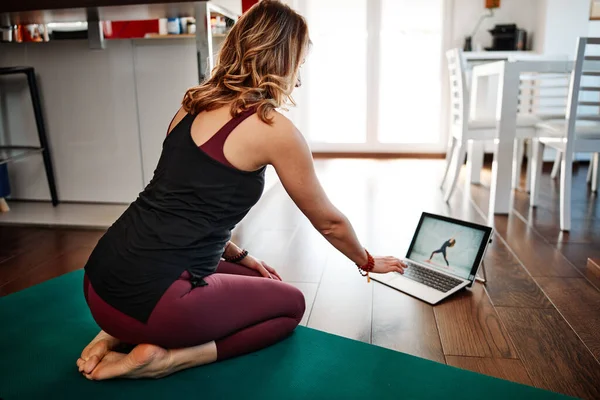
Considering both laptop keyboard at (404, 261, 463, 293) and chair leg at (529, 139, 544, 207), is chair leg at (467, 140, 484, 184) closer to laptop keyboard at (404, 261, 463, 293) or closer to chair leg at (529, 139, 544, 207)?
chair leg at (529, 139, 544, 207)

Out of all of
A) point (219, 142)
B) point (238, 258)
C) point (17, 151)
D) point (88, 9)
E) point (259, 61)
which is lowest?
point (238, 258)

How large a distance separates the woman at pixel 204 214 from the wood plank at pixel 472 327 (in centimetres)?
49

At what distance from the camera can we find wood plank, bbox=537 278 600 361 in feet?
5.07

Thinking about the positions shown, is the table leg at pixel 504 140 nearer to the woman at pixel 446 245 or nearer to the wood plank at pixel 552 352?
the woman at pixel 446 245

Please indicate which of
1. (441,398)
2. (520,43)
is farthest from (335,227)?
(520,43)

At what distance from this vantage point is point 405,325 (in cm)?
162

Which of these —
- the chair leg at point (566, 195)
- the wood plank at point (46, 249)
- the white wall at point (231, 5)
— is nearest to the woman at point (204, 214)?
the wood plank at point (46, 249)

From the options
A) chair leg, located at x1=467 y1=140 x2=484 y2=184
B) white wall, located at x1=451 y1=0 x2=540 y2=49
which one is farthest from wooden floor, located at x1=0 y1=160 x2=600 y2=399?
white wall, located at x1=451 y1=0 x2=540 y2=49

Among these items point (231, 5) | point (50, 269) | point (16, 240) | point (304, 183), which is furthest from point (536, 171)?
point (16, 240)

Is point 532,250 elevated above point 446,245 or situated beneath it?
situated beneath

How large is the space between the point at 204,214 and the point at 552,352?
100 cm

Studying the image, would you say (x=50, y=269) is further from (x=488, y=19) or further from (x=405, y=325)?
(x=488, y=19)

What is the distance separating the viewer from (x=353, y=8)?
4.90 metres

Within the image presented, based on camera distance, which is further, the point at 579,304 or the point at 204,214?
the point at 579,304
